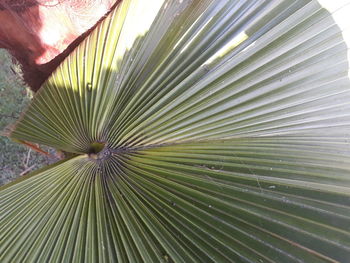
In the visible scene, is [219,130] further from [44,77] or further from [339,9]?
[44,77]

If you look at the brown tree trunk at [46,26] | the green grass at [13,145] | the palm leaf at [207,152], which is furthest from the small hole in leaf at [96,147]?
the green grass at [13,145]

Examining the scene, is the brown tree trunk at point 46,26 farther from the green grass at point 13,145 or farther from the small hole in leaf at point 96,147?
the green grass at point 13,145

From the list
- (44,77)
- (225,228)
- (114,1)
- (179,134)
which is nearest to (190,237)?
(225,228)

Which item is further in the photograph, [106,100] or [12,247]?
[106,100]

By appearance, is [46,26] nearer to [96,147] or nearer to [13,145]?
[96,147]

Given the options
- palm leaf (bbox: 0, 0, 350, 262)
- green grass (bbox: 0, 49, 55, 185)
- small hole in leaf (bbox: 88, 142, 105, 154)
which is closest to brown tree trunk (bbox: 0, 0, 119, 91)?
palm leaf (bbox: 0, 0, 350, 262)

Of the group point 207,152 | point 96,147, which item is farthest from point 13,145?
point 207,152

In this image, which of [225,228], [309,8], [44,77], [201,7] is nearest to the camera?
[225,228]

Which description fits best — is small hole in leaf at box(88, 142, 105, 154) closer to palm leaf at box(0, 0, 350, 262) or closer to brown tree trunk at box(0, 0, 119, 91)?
palm leaf at box(0, 0, 350, 262)
